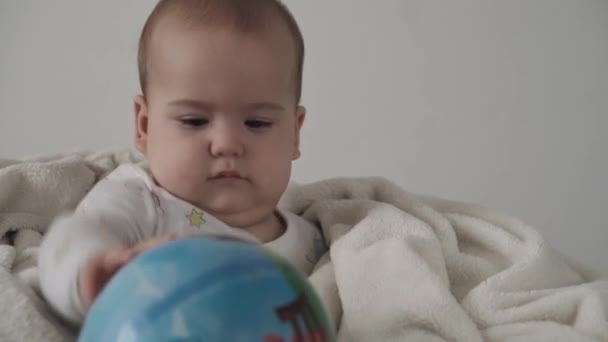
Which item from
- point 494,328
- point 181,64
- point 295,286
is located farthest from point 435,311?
point 181,64

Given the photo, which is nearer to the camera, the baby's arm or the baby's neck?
the baby's arm

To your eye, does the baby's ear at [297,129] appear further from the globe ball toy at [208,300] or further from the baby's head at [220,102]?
the globe ball toy at [208,300]

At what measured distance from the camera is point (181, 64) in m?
0.80

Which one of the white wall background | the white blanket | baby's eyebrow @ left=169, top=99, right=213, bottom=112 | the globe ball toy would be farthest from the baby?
the white wall background

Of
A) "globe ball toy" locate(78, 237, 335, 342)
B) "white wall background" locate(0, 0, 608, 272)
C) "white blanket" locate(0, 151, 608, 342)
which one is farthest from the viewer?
"white wall background" locate(0, 0, 608, 272)

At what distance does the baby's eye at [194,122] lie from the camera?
0.81 meters

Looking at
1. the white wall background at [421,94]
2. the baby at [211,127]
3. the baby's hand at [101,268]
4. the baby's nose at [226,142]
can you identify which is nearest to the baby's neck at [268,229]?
the baby at [211,127]

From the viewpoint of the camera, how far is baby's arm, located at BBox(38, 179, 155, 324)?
1.89 ft

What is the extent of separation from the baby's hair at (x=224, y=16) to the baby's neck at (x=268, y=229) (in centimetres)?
17

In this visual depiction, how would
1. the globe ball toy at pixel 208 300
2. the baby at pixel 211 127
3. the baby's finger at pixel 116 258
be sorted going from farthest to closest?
the baby at pixel 211 127
the baby's finger at pixel 116 258
the globe ball toy at pixel 208 300

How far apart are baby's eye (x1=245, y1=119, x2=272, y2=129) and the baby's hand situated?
0.97ft

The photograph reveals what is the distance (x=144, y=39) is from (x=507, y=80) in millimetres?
Result: 754

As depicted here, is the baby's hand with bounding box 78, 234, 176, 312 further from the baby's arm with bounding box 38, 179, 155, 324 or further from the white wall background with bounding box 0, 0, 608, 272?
the white wall background with bounding box 0, 0, 608, 272

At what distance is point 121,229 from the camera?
0.73 meters
